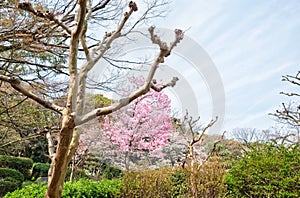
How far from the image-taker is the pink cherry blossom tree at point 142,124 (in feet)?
30.6

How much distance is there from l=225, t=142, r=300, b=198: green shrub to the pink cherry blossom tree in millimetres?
4699

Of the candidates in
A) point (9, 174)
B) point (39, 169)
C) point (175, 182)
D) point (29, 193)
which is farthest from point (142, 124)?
point (39, 169)

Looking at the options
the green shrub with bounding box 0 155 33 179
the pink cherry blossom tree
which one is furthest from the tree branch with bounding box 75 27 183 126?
the green shrub with bounding box 0 155 33 179

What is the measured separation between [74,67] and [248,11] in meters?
3.42

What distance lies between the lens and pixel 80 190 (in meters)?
4.61

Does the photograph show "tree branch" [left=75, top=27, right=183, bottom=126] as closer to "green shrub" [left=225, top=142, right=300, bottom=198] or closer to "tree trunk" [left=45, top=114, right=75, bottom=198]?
"tree trunk" [left=45, top=114, right=75, bottom=198]

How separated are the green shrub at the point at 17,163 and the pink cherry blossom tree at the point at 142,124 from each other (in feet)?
13.8

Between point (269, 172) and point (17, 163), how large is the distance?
1042 cm

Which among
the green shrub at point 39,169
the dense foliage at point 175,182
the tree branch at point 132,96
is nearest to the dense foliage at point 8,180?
the green shrub at point 39,169

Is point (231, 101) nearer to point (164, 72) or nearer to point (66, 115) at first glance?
point (164, 72)

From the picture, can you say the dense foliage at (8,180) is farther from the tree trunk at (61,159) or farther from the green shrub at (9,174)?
the tree trunk at (61,159)

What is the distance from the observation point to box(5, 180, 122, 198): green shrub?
3758mm

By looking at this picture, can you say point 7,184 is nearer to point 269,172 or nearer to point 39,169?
point 39,169

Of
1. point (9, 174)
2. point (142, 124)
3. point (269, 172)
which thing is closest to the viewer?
point (269, 172)
